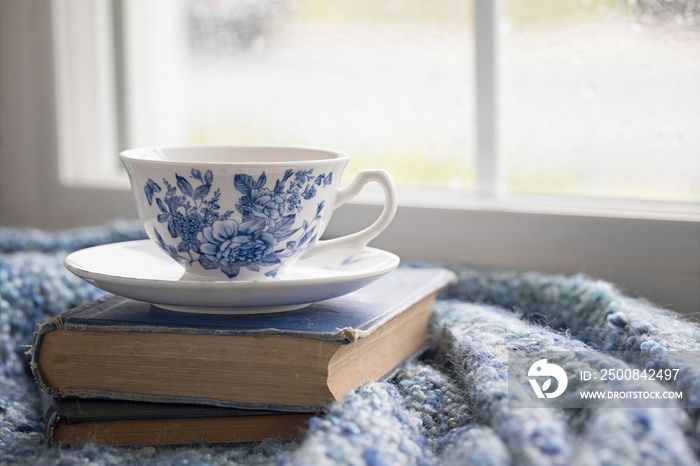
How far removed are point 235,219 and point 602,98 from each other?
1.71ft

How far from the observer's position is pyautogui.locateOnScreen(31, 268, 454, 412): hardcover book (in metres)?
0.53

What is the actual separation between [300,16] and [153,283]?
65cm

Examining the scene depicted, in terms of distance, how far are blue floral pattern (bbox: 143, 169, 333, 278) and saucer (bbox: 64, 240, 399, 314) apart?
0.03 metres

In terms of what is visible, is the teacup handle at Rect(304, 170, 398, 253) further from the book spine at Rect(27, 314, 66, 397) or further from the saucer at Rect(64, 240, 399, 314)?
the book spine at Rect(27, 314, 66, 397)

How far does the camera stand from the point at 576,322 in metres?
0.69

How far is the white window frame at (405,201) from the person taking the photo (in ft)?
2.53

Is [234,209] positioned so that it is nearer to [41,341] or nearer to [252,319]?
[252,319]

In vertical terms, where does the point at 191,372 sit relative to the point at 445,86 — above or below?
below

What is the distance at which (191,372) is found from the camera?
0.55 metres

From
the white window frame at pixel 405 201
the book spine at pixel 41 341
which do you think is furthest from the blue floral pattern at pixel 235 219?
the white window frame at pixel 405 201

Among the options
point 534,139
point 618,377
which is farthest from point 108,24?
point 618,377

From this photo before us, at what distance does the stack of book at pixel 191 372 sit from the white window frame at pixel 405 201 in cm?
33

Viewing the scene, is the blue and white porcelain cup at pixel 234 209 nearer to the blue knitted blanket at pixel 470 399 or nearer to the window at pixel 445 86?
the blue knitted blanket at pixel 470 399

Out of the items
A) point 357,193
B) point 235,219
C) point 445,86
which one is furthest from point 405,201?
point 235,219
